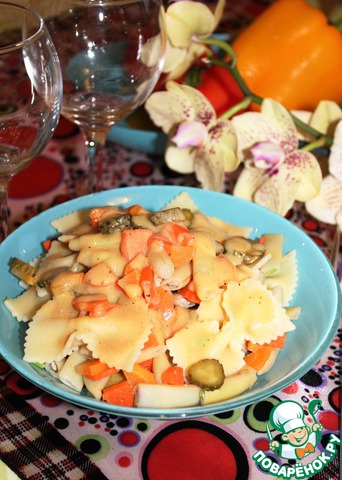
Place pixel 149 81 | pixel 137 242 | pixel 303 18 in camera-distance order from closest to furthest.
Result: pixel 137 242 < pixel 149 81 < pixel 303 18

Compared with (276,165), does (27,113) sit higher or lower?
higher

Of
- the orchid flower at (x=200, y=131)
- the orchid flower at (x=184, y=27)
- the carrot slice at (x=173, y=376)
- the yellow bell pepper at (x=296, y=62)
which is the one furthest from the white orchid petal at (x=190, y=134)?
the carrot slice at (x=173, y=376)

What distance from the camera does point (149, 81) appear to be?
5.07ft

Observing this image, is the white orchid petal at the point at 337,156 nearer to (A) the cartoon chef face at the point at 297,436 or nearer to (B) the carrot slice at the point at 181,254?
(B) the carrot slice at the point at 181,254

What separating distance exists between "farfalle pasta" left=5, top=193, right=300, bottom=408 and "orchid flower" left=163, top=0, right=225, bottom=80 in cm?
61

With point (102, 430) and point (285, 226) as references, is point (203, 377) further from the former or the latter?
point (285, 226)

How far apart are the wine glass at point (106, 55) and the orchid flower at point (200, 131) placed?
10 centimetres

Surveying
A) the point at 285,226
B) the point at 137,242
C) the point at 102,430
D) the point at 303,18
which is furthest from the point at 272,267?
the point at 303,18

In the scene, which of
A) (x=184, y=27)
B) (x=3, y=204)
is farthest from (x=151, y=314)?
(x=184, y=27)

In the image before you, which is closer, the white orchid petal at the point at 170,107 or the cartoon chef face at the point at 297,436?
the cartoon chef face at the point at 297,436

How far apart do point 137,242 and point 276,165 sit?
512mm

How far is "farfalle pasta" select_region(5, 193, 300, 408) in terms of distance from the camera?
1.11 m

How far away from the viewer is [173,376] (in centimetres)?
112

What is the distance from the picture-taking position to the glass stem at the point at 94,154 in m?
1.60
